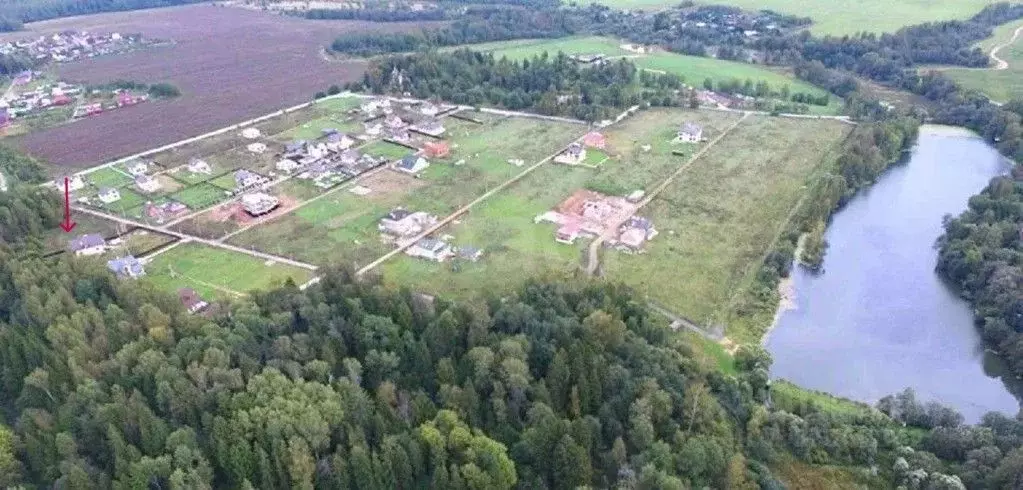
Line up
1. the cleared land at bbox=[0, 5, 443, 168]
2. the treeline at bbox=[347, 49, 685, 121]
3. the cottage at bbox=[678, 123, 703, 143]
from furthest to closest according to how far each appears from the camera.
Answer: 1. the treeline at bbox=[347, 49, 685, 121]
2. the cleared land at bbox=[0, 5, 443, 168]
3. the cottage at bbox=[678, 123, 703, 143]

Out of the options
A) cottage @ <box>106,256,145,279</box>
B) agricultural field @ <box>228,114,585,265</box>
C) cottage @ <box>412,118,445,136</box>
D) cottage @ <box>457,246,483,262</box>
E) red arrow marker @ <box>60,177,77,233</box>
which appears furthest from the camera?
cottage @ <box>412,118,445,136</box>

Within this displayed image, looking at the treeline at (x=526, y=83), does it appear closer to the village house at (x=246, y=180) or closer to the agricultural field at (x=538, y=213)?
the agricultural field at (x=538, y=213)

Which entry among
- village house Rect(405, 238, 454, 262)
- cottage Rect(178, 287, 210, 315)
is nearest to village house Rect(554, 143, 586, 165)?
village house Rect(405, 238, 454, 262)

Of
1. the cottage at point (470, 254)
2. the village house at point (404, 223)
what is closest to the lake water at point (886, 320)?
the cottage at point (470, 254)

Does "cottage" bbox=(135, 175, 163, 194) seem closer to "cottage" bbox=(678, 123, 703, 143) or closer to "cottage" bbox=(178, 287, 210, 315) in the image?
"cottage" bbox=(178, 287, 210, 315)

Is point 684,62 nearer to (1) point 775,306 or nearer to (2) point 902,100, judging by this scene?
(2) point 902,100

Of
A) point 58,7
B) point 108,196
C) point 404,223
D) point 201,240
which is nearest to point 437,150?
point 404,223

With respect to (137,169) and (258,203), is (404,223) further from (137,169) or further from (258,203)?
(137,169)
